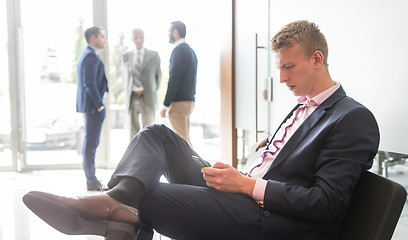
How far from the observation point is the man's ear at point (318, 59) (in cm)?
145

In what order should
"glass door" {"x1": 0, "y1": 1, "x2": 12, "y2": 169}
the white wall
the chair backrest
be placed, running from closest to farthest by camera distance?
the chair backrest
the white wall
"glass door" {"x1": 0, "y1": 1, "x2": 12, "y2": 169}

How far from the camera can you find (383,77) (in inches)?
72.7

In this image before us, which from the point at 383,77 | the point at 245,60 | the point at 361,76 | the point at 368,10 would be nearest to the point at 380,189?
the point at 383,77

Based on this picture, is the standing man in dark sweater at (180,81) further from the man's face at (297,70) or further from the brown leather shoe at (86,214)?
the brown leather shoe at (86,214)

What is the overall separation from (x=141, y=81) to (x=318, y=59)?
9.87ft

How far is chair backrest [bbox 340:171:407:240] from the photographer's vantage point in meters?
1.06

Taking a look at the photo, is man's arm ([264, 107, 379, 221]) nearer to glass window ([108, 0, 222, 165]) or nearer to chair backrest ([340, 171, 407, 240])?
chair backrest ([340, 171, 407, 240])

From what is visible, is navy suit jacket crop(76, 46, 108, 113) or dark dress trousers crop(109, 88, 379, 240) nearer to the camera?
dark dress trousers crop(109, 88, 379, 240)

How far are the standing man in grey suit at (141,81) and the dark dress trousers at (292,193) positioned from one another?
292 centimetres

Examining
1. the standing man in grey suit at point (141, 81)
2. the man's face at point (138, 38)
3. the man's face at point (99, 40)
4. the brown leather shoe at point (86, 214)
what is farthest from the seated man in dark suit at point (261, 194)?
the man's face at point (138, 38)

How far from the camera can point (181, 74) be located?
375 cm

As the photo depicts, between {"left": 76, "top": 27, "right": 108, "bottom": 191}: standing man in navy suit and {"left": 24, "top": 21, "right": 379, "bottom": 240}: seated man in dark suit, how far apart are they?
227 cm

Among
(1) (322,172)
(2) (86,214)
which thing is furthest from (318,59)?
(2) (86,214)

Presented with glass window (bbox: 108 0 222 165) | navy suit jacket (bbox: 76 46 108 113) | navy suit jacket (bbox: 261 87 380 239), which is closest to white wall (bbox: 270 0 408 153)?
navy suit jacket (bbox: 261 87 380 239)
